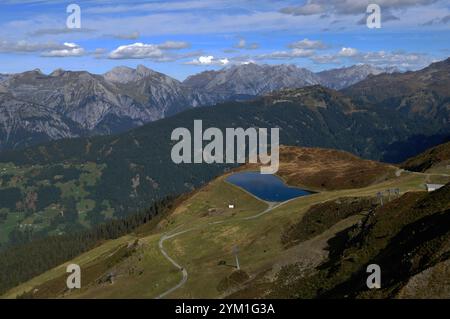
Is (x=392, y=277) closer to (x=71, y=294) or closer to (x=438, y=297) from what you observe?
(x=438, y=297)

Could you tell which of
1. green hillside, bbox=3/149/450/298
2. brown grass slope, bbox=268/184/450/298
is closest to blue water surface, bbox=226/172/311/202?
green hillside, bbox=3/149/450/298

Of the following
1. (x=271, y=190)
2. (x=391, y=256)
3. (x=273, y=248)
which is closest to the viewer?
(x=391, y=256)

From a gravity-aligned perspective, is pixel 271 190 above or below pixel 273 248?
above

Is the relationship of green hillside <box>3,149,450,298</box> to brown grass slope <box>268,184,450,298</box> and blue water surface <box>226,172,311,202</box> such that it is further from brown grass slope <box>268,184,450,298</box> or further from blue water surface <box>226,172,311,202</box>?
blue water surface <box>226,172,311,202</box>

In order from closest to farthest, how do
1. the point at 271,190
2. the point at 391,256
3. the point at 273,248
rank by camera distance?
the point at 391,256 → the point at 273,248 → the point at 271,190

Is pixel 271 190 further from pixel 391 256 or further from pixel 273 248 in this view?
pixel 391 256

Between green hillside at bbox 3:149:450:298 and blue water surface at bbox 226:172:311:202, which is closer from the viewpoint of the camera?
green hillside at bbox 3:149:450:298

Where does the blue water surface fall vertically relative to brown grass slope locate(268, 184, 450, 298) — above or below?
below

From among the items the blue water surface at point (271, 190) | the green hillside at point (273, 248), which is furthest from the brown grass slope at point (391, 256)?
the blue water surface at point (271, 190)

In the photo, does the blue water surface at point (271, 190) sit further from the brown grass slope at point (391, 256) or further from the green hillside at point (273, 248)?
the brown grass slope at point (391, 256)

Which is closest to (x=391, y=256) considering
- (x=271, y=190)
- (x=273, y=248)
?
(x=273, y=248)

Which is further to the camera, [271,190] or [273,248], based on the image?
[271,190]
